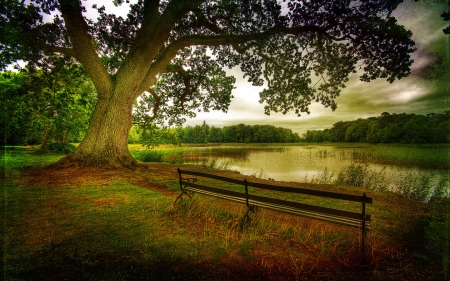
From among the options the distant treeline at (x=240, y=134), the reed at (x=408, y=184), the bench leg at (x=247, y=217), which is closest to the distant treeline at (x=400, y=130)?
the reed at (x=408, y=184)

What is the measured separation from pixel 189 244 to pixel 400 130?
42207mm

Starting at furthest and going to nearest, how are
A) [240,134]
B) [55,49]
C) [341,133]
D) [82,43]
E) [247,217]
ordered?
[240,134]
[341,133]
[55,49]
[82,43]
[247,217]

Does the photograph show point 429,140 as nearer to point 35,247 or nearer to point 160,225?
point 160,225

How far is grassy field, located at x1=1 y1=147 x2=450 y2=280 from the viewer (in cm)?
243

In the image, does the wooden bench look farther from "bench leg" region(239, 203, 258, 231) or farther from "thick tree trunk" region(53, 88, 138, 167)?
→ "thick tree trunk" region(53, 88, 138, 167)

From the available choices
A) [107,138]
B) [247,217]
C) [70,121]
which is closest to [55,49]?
[107,138]

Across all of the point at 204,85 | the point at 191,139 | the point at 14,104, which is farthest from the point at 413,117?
the point at 191,139

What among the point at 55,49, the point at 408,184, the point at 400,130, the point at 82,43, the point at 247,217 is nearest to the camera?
the point at 247,217

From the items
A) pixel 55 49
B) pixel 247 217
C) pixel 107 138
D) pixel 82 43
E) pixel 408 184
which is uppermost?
pixel 82 43

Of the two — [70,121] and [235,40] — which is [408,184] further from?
[70,121]

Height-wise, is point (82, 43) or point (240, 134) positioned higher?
point (82, 43)

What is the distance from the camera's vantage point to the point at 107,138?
904 centimetres

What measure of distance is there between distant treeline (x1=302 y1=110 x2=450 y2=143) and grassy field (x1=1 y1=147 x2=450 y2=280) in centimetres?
927

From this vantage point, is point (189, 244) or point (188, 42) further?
point (188, 42)
